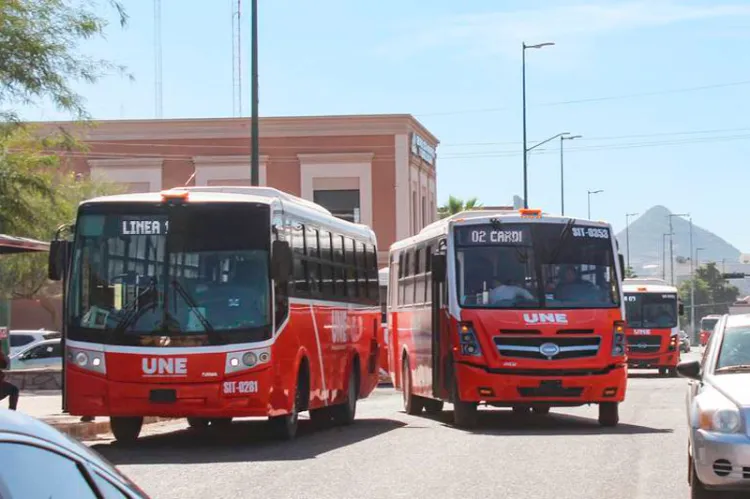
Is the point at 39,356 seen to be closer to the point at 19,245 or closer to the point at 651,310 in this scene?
the point at 651,310

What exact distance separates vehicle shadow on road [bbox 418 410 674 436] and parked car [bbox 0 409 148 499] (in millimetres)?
15318

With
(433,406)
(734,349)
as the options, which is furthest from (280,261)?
(433,406)

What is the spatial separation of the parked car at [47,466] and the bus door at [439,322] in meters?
16.5

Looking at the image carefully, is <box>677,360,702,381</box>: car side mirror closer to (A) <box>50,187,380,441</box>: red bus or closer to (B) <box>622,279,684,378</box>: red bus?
(A) <box>50,187,380,441</box>: red bus

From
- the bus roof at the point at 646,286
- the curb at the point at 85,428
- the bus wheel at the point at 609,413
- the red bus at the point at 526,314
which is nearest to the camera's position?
the curb at the point at 85,428

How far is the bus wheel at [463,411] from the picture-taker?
64.5 feet

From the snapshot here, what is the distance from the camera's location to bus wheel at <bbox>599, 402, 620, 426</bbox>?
64.8 feet

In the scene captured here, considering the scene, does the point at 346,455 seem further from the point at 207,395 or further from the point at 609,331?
the point at 609,331

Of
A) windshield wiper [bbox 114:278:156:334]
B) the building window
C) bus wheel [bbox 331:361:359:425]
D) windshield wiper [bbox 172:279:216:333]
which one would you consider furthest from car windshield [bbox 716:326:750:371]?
the building window

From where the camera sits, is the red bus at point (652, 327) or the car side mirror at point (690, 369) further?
the red bus at point (652, 327)

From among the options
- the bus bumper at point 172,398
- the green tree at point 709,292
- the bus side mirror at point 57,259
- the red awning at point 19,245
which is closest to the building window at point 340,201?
the red awning at point 19,245

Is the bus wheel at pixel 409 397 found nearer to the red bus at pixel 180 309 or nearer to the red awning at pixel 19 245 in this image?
the red bus at pixel 180 309

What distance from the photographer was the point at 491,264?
20.2 metres

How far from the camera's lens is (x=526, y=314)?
19641 millimetres
